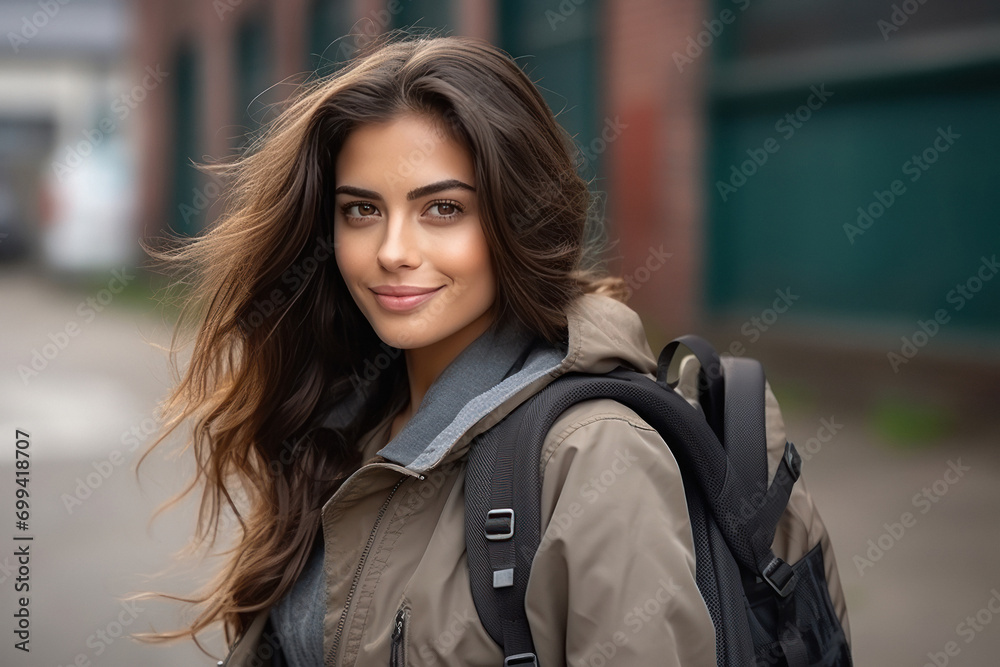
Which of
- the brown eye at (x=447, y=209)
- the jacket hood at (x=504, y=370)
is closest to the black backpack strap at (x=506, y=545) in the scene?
the jacket hood at (x=504, y=370)

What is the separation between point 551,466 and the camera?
1.65 meters

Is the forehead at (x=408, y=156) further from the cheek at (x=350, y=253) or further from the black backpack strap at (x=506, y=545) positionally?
the black backpack strap at (x=506, y=545)

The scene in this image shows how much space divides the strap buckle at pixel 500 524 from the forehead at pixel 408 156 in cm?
71

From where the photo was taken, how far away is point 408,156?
6.48 ft

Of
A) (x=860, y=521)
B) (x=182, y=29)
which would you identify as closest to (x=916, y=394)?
(x=860, y=521)

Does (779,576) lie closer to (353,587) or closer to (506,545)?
(506,545)

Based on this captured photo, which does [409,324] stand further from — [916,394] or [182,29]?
[182,29]

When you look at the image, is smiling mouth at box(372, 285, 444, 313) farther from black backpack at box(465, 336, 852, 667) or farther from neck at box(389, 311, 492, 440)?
black backpack at box(465, 336, 852, 667)

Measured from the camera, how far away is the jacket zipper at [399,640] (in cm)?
169

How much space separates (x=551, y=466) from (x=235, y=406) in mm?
1191

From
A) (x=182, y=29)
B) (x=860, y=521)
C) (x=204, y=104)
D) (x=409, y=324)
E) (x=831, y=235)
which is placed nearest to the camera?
(x=409, y=324)

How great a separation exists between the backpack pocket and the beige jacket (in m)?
0.06

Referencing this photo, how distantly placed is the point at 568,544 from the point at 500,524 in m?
0.14

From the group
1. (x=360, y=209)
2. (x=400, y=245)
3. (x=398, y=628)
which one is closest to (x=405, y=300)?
(x=400, y=245)
